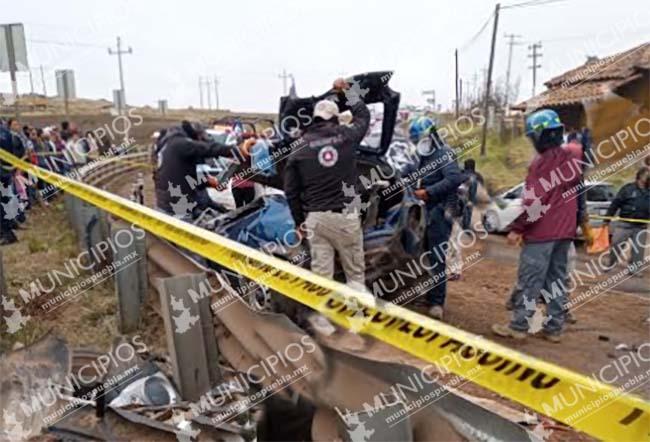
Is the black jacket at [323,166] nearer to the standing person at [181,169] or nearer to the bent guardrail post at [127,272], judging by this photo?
the bent guardrail post at [127,272]

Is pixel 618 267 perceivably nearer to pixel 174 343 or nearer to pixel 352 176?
pixel 352 176

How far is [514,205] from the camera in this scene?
12727mm

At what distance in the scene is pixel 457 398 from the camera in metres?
2.58

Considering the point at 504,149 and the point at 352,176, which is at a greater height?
the point at 352,176

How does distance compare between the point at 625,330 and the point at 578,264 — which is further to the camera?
the point at 578,264

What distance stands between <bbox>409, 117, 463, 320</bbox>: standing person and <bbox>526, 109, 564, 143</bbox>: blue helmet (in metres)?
1.01

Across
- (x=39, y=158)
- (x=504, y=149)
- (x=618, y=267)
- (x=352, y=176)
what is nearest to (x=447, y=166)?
(x=352, y=176)

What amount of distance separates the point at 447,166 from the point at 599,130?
77.1 ft

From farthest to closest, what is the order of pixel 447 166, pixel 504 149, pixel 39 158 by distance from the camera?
pixel 504 149, pixel 39 158, pixel 447 166

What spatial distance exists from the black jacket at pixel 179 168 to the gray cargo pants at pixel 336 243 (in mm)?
2506

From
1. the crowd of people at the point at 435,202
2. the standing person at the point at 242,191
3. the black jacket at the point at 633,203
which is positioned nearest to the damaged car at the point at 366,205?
the crowd of people at the point at 435,202

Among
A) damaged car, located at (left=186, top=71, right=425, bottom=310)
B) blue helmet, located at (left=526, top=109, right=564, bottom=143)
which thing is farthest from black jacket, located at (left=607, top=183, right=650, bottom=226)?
damaged car, located at (left=186, top=71, right=425, bottom=310)

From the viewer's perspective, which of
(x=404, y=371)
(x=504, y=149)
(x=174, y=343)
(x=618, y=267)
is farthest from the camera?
(x=504, y=149)

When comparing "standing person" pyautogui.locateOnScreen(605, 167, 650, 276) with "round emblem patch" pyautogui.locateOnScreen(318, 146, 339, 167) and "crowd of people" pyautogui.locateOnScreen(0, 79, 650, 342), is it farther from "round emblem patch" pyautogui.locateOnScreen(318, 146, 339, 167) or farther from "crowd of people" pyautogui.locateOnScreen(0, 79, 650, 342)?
"round emblem patch" pyautogui.locateOnScreen(318, 146, 339, 167)
